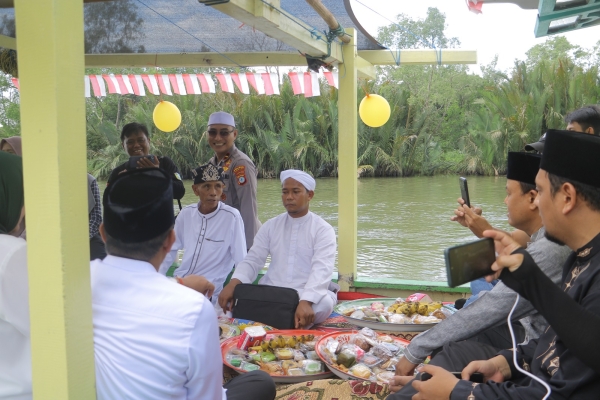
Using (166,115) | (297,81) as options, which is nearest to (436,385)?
(166,115)

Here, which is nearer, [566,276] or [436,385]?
[566,276]

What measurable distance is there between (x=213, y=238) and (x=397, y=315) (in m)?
1.50

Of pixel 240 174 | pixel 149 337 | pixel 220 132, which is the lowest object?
pixel 149 337

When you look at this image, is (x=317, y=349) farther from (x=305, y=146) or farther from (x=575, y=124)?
(x=305, y=146)

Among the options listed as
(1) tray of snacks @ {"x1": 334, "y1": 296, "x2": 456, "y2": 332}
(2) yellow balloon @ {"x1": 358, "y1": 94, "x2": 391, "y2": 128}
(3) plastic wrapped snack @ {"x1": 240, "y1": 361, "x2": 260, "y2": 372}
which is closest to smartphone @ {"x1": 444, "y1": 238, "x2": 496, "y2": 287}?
(3) plastic wrapped snack @ {"x1": 240, "y1": 361, "x2": 260, "y2": 372}

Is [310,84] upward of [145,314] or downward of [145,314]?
upward

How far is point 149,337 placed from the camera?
4.96ft

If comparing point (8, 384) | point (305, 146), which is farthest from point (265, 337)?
point (305, 146)

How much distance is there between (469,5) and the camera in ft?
11.6

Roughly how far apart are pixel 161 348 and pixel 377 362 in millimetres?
1595

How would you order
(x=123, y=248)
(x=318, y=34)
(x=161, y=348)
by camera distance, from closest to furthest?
1. (x=161, y=348)
2. (x=123, y=248)
3. (x=318, y=34)

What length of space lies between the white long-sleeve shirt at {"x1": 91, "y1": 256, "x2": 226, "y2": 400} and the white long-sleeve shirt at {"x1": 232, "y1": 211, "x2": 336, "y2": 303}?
225cm

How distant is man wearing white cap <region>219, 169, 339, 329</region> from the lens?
375 centimetres

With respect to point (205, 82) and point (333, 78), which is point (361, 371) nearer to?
point (333, 78)
